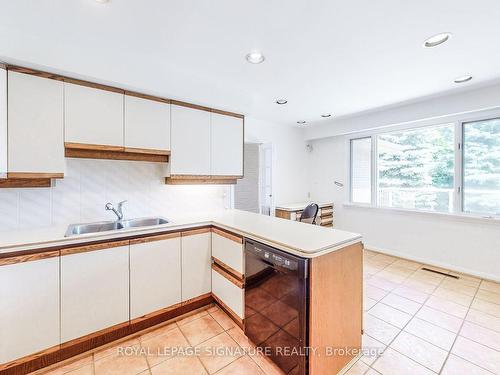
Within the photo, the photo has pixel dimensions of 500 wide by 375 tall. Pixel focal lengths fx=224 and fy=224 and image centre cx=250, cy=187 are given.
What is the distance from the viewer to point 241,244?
6.23 ft

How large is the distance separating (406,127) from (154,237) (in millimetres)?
3999

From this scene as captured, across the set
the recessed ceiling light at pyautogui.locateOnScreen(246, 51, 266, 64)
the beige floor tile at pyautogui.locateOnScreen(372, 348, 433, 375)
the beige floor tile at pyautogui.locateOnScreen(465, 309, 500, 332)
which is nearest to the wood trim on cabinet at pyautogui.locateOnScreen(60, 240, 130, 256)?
the recessed ceiling light at pyautogui.locateOnScreen(246, 51, 266, 64)

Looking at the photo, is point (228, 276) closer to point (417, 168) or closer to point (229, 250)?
point (229, 250)

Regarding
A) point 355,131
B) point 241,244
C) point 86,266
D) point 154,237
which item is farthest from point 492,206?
point 86,266

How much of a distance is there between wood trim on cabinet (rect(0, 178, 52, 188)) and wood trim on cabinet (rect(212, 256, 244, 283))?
1.67 metres

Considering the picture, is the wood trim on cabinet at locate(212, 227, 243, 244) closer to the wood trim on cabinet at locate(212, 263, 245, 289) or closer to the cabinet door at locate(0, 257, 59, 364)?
the wood trim on cabinet at locate(212, 263, 245, 289)

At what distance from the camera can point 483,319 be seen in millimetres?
2117

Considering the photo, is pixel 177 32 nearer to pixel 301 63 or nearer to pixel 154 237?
pixel 301 63

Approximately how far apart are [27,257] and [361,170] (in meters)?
4.65

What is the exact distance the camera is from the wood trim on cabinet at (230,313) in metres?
1.93

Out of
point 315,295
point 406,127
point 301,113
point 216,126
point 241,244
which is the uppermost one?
point 301,113

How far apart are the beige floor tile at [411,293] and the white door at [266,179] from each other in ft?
7.30

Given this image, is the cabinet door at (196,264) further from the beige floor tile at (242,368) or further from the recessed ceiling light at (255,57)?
the recessed ceiling light at (255,57)

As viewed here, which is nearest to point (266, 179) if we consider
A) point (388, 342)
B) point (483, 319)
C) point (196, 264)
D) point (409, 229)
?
point (196, 264)
